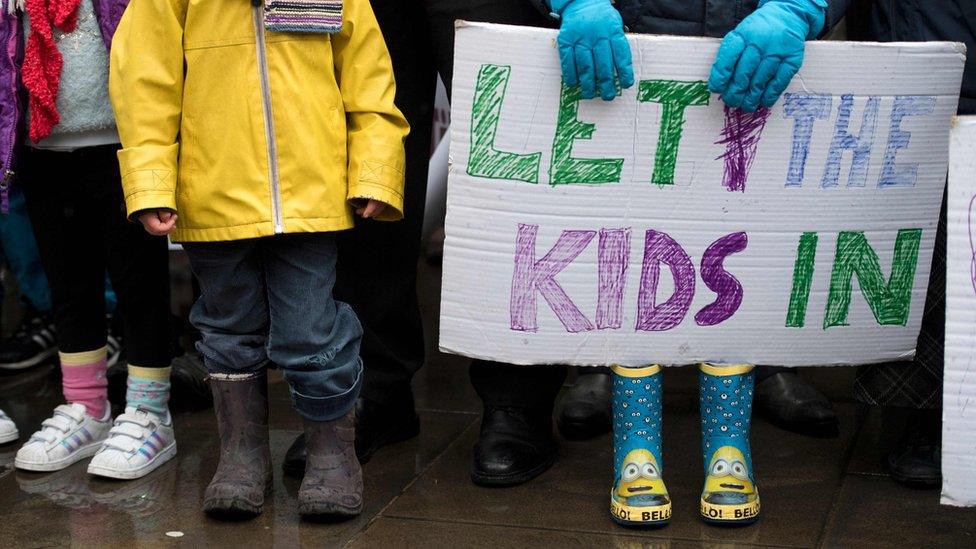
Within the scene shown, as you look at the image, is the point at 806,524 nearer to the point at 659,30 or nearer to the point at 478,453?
the point at 478,453

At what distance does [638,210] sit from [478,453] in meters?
0.82

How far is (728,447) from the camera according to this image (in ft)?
9.07

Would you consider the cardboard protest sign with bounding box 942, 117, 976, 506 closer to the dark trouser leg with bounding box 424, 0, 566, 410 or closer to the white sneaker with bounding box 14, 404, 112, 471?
the dark trouser leg with bounding box 424, 0, 566, 410

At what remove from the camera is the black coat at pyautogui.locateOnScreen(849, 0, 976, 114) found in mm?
2730

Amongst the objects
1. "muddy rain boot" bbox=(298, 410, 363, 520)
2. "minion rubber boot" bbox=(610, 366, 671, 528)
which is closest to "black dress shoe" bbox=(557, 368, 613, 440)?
"minion rubber boot" bbox=(610, 366, 671, 528)

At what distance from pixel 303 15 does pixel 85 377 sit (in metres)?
1.30

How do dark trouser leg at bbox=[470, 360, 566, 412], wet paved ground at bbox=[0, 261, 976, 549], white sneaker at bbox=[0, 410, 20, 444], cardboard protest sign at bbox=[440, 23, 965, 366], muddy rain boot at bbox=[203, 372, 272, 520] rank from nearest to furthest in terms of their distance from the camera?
cardboard protest sign at bbox=[440, 23, 965, 366] → wet paved ground at bbox=[0, 261, 976, 549] → muddy rain boot at bbox=[203, 372, 272, 520] → dark trouser leg at bbox=[470, 360, 566, 412] → white sneaker at bbox=[0, 410, 20, 444]

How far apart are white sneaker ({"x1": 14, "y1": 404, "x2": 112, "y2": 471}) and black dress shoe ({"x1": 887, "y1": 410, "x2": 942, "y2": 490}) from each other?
2092mm

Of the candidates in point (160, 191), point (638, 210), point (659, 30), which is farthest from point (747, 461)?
point (160, 191)

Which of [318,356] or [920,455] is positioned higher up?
[318,356]

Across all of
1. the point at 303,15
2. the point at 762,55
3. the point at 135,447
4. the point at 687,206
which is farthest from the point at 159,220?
the point at 762,55

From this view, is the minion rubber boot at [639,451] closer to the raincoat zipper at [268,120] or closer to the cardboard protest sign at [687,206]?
the cardboard protest sign at [687,206]

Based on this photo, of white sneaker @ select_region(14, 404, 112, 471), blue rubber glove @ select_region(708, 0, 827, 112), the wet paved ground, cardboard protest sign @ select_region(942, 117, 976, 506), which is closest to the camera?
cardboard protest sign @ select_region(942, 117, 976, 506)

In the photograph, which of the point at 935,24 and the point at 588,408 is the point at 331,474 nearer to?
the point at 588,408
